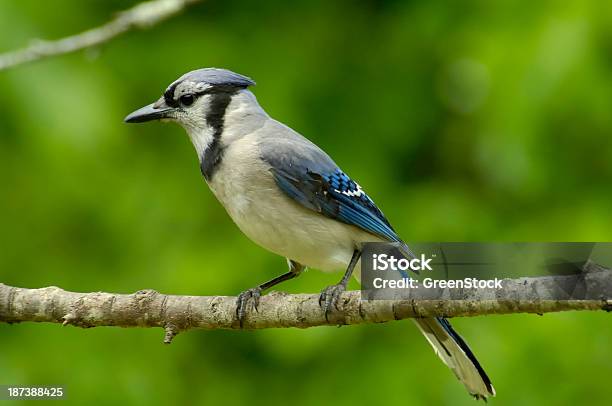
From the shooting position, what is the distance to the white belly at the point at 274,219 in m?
3.44

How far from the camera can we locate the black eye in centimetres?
348

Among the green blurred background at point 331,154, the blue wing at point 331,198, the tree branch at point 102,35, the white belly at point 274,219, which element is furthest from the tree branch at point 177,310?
the green blurred background at point 331,154

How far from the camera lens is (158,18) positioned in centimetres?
321

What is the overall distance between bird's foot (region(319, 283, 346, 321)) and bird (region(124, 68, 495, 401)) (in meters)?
0.29

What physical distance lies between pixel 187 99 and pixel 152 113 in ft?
0.49

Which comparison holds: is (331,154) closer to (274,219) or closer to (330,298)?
(274,219)

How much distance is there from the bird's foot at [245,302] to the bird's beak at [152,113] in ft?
2.22

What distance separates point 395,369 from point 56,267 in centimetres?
180

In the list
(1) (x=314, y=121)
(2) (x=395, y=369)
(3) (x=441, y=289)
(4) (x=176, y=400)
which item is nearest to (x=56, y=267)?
(4) (x=176, y=400)

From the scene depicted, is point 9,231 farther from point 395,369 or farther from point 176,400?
point 395,369

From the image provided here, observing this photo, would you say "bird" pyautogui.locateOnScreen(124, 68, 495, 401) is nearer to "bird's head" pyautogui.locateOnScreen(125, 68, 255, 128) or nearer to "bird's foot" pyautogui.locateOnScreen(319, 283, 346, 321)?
"bird's head" pyautogui.locateOnScreen(125, 68, 255, 128)

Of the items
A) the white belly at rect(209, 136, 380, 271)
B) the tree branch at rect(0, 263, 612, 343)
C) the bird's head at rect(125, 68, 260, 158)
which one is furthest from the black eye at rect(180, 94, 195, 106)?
the tree branch at rect(0, 263, 612, 343)

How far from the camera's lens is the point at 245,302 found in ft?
11.1

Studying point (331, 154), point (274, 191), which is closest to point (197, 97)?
point (274, 191)
